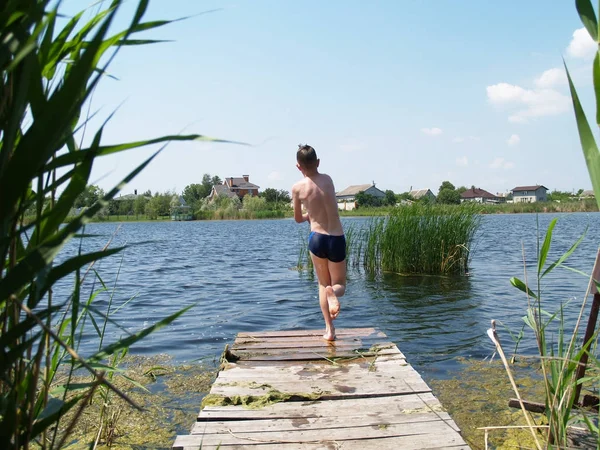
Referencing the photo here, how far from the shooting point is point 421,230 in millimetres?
12312

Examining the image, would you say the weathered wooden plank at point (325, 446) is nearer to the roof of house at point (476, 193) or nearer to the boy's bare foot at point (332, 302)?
the boy's bare foot at point (332, 302)

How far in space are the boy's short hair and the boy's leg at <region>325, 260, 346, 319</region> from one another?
3.00 feet

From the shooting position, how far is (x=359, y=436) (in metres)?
2.78

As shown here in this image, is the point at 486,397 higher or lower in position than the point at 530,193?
lower

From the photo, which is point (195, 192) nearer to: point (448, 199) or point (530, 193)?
point (530, 193)

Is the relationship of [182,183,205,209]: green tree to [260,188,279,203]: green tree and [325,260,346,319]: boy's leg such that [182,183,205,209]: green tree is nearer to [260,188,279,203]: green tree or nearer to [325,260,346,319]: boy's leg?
[260,188,279,203]: green tree

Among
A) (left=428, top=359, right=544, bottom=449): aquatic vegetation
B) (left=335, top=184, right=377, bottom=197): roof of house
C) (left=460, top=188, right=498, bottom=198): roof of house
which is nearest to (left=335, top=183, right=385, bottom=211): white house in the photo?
(left=335, top=184, right=377, bottom=197): roof of house

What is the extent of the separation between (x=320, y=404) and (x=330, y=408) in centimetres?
10

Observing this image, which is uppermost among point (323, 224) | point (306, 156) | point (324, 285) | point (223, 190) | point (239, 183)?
point (239, 183)

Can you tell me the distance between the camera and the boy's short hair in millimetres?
4785

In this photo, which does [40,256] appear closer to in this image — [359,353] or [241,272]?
[359,353]

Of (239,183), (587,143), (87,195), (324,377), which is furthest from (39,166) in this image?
(239,183)

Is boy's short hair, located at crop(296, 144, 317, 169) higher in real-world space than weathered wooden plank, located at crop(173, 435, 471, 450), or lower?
higher

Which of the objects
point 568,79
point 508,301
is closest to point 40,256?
point 568,79
